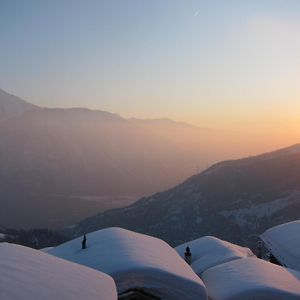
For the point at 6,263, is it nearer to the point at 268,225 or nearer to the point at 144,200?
the point at 268,225

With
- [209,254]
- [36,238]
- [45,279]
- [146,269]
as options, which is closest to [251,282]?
[146,269]

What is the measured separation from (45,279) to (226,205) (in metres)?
123

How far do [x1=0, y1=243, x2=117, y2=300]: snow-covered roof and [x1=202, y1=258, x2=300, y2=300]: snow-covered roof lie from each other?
541 centimetres

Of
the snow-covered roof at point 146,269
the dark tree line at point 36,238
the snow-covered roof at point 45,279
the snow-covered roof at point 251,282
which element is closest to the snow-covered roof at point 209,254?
the snow-covered roof at point 251,282

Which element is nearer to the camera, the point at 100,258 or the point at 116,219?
the point at 100,258

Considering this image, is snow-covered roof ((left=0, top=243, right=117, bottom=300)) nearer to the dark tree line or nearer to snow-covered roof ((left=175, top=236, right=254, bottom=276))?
snow-covered roof ((left=175, top=236, right=254, bottom=276))

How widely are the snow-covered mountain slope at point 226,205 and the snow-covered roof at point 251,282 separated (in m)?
86.3

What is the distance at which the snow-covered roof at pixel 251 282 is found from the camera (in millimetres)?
14805

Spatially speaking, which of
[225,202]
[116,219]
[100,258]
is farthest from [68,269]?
[116,219]

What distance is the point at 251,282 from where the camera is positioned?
50.5 feet

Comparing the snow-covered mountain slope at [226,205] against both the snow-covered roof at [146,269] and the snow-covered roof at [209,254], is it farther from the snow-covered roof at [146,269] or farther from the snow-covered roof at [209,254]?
the snow-covered roof at [146,269]

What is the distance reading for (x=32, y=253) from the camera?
42.5 feet

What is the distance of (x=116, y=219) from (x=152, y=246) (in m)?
137

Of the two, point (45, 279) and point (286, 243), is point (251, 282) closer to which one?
point (45, 279)
